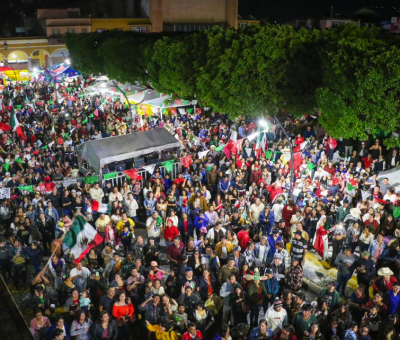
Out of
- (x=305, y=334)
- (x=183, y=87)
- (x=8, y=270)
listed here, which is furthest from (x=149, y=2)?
(x=305, y=334)

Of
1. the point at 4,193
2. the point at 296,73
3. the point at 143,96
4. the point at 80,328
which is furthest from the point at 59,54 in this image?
the point at 80,328

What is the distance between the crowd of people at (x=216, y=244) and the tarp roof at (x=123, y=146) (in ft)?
1.85

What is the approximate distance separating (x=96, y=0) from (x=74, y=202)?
53.8 m

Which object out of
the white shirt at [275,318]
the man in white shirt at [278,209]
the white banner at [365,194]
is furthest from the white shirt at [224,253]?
the white banner at [365,194]

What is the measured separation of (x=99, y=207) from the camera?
40.2ft

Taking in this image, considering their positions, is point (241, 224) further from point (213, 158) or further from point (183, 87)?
point (183, 87)

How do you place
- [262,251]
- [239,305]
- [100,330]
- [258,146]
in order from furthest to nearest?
[258,146] < [262,251] < [239,305] < [100,330]

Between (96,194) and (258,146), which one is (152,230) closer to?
(96,194)

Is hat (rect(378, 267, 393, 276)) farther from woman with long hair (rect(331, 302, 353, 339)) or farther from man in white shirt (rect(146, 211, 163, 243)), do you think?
man in white shirt (rect(146, 211, 163, 243))

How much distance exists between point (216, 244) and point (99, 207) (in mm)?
4026

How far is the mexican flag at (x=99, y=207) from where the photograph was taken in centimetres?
1218

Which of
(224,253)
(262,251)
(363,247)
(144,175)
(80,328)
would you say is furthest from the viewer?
(144,175)

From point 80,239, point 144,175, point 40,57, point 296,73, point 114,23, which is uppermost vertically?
point 114,23

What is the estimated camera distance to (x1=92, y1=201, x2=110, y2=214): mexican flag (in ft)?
40.0
